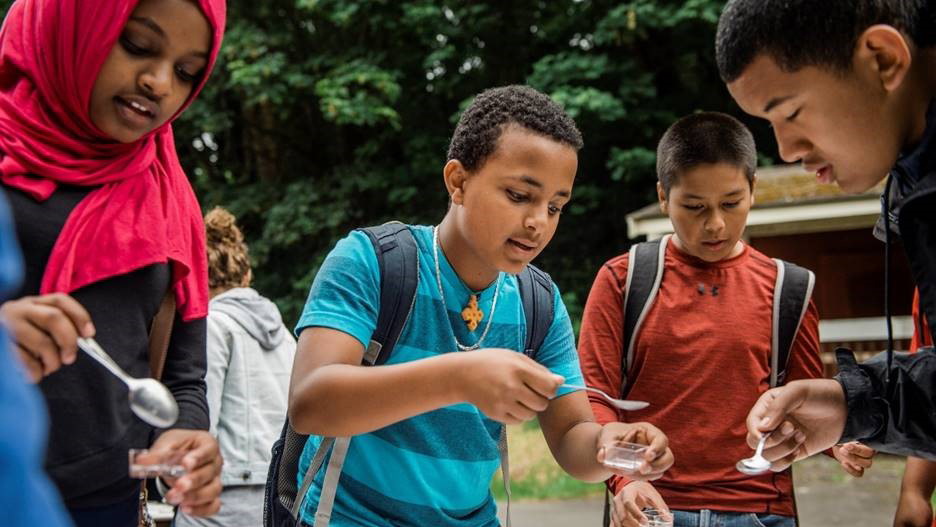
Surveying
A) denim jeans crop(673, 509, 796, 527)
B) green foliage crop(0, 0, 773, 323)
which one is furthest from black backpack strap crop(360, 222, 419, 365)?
green foliage crop(0, 0, 773, 323)

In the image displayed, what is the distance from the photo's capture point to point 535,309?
7.57 ft

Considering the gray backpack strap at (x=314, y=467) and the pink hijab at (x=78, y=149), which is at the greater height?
the pink hijab at (x=78, y=149)

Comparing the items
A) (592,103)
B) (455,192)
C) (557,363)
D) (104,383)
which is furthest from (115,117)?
(592,103)

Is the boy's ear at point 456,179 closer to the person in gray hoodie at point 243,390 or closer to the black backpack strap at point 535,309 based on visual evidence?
the black backpack strap at point 535,309

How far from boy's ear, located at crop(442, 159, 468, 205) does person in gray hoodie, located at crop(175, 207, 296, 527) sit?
5.18 feet

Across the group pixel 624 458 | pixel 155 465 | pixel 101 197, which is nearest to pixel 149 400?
pixel 155 465

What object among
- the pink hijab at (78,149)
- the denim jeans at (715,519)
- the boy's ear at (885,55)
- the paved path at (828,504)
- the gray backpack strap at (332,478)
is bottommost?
the paved path at (828,504)

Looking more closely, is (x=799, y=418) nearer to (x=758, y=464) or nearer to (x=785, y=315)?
(x=758, y=464)

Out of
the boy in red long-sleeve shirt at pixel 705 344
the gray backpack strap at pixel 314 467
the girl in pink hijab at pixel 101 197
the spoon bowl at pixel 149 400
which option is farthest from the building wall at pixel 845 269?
the spoon bowl at pixel 149 400

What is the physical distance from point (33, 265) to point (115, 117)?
0.35m

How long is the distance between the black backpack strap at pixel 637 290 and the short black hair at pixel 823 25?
4.13 ft

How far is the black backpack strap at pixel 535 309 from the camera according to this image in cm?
229

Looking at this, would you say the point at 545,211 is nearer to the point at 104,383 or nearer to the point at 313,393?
the point at 313,393

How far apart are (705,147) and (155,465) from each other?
2137 mm
